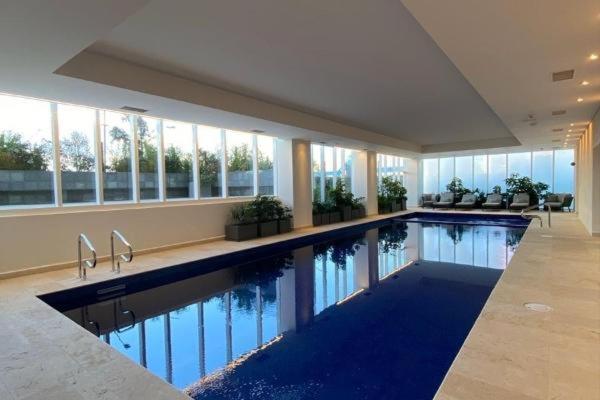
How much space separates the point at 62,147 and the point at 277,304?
470 cm

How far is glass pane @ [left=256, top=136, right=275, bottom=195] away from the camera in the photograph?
1020 cm

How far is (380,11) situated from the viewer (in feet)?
12.0

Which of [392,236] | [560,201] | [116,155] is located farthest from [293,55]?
[560,201]

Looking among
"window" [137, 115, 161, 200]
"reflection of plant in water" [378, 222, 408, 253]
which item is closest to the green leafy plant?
"reflection of plant in water" [378, 222, 408, 253]

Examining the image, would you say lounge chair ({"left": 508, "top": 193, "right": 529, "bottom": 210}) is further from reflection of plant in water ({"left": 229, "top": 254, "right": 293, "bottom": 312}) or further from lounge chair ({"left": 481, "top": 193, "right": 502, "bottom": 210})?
reflection of plant in water ({"left": 229, "top": 254, "right": 293, "bottom": 312})

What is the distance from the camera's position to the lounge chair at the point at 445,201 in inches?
641

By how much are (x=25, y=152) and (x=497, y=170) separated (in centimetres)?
1882

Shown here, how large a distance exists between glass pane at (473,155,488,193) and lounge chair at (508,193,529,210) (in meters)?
3.05

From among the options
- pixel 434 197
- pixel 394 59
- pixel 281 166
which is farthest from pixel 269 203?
pixel 434 197

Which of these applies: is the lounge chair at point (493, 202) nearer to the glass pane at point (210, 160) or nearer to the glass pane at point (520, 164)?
the glass pane at point (520, 164)

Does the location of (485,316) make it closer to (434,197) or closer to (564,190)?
(434,197)

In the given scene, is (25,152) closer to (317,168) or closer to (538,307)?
(538,307)

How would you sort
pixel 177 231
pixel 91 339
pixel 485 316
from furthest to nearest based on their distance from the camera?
pixel 177 231
pixel 485 316
pixel 91 339

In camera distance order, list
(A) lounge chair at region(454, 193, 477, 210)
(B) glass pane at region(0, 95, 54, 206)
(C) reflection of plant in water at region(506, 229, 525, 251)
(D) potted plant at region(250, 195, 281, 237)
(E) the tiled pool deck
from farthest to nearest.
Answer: (A) lounge chair at region(454, 193, 477, 210), (D) potted plant at region(250, 195, 281, 237), (C) reflection of plant in water at region(506, 229, 525, 251), (B) glass pane at region(0, 95, 54, 206), (E) the tiled pool deck
